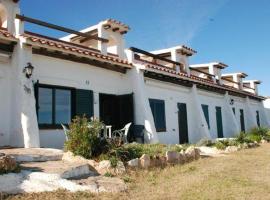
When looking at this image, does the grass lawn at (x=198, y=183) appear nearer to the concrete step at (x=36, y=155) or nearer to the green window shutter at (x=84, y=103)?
the concrete step at (x=36, y=155)

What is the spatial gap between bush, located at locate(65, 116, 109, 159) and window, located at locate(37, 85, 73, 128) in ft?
9.18

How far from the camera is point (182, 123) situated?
17.5m

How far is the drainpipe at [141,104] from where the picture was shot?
1382 cm

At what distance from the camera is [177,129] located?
55.7ft

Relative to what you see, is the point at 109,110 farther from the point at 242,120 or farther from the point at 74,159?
the point at 242,120

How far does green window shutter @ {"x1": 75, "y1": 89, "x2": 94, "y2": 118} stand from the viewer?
12086 millimetres

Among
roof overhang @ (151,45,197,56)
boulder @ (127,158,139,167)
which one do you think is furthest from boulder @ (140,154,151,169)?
roof overhang @ (151,45,197,56)

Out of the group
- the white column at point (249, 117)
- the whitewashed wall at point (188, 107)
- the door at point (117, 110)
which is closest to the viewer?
the door at point (117, 110)

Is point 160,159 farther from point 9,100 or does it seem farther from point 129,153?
point 9,100

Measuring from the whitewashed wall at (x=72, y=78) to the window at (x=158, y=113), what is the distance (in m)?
1.72

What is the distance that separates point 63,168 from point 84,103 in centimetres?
555

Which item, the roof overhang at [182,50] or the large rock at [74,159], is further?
the roof overhang at [182,50]

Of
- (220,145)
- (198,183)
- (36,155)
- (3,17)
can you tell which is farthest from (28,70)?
(220,145)

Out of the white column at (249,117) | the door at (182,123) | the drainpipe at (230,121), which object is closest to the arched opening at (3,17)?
the door at (182,123)
